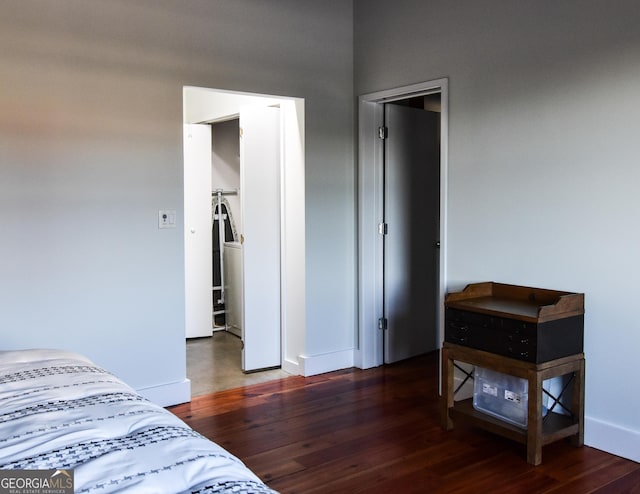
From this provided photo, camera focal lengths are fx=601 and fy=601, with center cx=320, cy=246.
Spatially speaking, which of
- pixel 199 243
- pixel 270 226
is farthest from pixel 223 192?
pixel 270 226

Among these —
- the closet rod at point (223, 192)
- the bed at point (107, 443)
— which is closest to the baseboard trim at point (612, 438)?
the bed at point (107, 443)

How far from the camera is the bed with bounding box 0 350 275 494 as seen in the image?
137 cm

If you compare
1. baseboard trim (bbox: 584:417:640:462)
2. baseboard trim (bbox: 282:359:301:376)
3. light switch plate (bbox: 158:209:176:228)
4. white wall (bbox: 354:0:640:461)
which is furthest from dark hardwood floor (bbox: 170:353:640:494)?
light switch plate (bbox: 158:209:176:228)

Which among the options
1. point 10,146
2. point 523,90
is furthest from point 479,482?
point 10,146

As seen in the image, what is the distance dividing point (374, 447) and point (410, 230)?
2.05 m

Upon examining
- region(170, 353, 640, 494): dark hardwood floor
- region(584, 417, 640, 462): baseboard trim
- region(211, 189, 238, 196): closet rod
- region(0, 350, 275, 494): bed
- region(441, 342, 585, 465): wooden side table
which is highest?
region(211, 189, 238, 196): closet rod

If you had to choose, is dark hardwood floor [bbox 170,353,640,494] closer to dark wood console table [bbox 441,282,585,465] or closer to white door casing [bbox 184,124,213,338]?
dark wood console table [bbox 441,282,585,465]

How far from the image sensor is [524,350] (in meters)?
2.93

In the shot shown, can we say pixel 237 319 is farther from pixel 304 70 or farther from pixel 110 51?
pixel 110 51

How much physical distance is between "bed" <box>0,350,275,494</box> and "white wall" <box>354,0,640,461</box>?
2238 millimetres

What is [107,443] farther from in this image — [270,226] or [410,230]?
[410,230]

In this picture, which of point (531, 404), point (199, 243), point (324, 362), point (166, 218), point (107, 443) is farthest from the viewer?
point (199, 243)

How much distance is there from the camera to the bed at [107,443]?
54.0 inches

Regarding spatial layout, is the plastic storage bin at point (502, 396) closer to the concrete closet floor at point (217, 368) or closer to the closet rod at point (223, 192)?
the concrete closet floor at point (217, 368)
